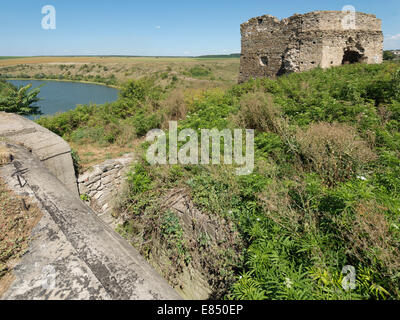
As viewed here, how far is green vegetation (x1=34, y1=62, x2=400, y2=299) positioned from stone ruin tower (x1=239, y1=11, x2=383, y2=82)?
9.27 ft

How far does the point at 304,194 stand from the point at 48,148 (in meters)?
5.00

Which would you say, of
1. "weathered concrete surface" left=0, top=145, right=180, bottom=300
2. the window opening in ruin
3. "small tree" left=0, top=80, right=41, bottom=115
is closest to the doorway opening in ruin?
the window opening in ruin

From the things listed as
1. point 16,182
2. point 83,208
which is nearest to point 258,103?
point 83,208

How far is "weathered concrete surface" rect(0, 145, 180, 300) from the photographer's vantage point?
4.46 ft

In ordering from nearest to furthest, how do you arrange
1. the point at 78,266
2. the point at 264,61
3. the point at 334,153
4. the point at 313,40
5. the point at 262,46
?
the point at 78,266, the point at 334,153, the point at 313,40, the point at 262,46, the point at 264,61

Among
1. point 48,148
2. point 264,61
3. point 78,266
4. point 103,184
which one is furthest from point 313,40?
point 78,266

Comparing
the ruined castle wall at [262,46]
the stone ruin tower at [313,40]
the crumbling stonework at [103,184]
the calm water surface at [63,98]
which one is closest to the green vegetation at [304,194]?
the crumbling stonework at [103,184]

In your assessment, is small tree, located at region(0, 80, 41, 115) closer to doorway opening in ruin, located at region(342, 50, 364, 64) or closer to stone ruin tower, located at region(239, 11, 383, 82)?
stone ruin tower, located at region(239, 11, 383, 82)

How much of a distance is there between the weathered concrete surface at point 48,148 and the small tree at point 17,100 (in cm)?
528

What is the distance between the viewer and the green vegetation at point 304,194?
1828 millimetres

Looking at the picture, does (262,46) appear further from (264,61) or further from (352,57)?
(352,57)

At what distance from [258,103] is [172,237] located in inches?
156

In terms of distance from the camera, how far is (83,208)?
92.6 inches

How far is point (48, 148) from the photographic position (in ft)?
14.6
